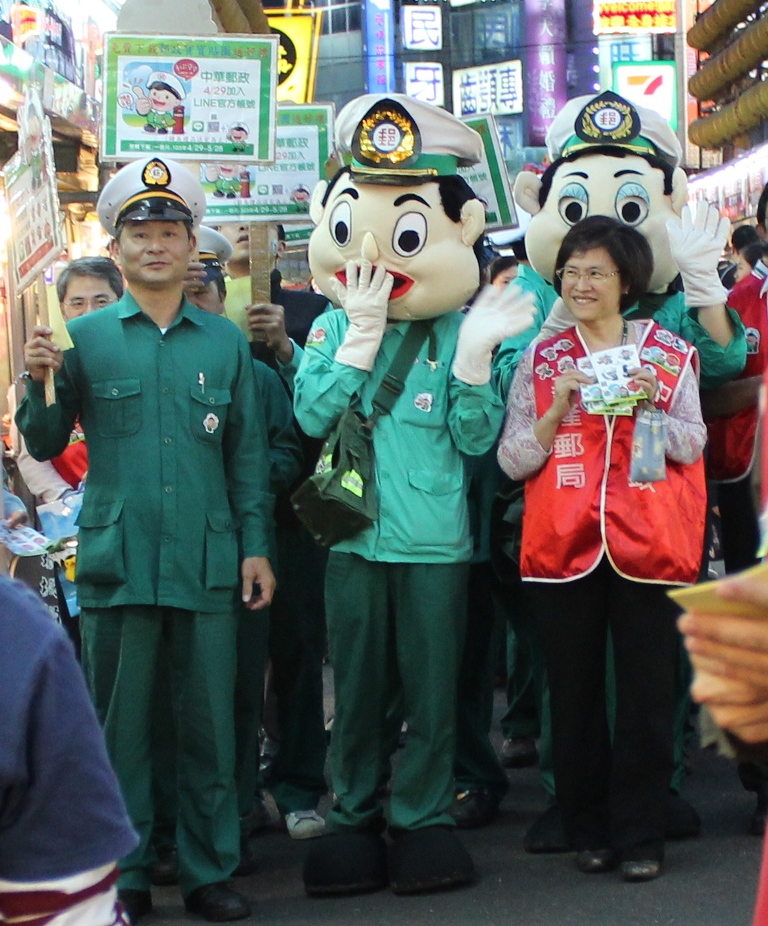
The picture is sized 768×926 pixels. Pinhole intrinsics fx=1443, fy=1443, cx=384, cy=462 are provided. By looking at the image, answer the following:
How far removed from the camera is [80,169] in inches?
393

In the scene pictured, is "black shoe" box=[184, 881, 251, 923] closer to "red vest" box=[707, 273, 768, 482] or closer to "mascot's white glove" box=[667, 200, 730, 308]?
"red vest" box=[707, 273, 768, 482]

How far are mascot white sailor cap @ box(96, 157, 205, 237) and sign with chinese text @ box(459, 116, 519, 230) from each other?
6.80 feet

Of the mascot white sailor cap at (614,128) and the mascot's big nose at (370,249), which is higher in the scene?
the mascot white sailor cap at (614,128)

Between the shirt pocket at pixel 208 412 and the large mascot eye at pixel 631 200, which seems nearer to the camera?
the shirt pocket at pixel 208 412

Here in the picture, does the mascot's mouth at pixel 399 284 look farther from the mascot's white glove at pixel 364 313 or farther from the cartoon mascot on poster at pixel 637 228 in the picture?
the cartoon mascot on poster at pixel 637 228

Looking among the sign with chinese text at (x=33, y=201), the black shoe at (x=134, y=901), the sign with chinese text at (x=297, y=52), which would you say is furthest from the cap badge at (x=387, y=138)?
the sign with chinese text at (x=297, y=52)

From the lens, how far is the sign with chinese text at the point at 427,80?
118ft

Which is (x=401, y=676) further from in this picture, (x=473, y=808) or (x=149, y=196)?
(x=149, y=196)

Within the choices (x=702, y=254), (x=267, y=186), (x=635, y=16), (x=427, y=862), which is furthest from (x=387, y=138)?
(x=635, y=16)

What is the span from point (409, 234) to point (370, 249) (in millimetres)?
153

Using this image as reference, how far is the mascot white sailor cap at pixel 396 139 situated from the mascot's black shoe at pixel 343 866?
2067mm

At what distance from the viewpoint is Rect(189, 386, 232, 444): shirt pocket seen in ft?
14.1

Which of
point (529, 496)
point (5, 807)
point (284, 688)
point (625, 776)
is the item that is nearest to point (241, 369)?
point (529, 496)

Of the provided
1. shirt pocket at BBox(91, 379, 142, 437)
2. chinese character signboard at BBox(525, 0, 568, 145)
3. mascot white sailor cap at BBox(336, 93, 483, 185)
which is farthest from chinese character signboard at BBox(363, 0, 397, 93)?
shirt pocket at BBox(91, 379, 142, 437)
